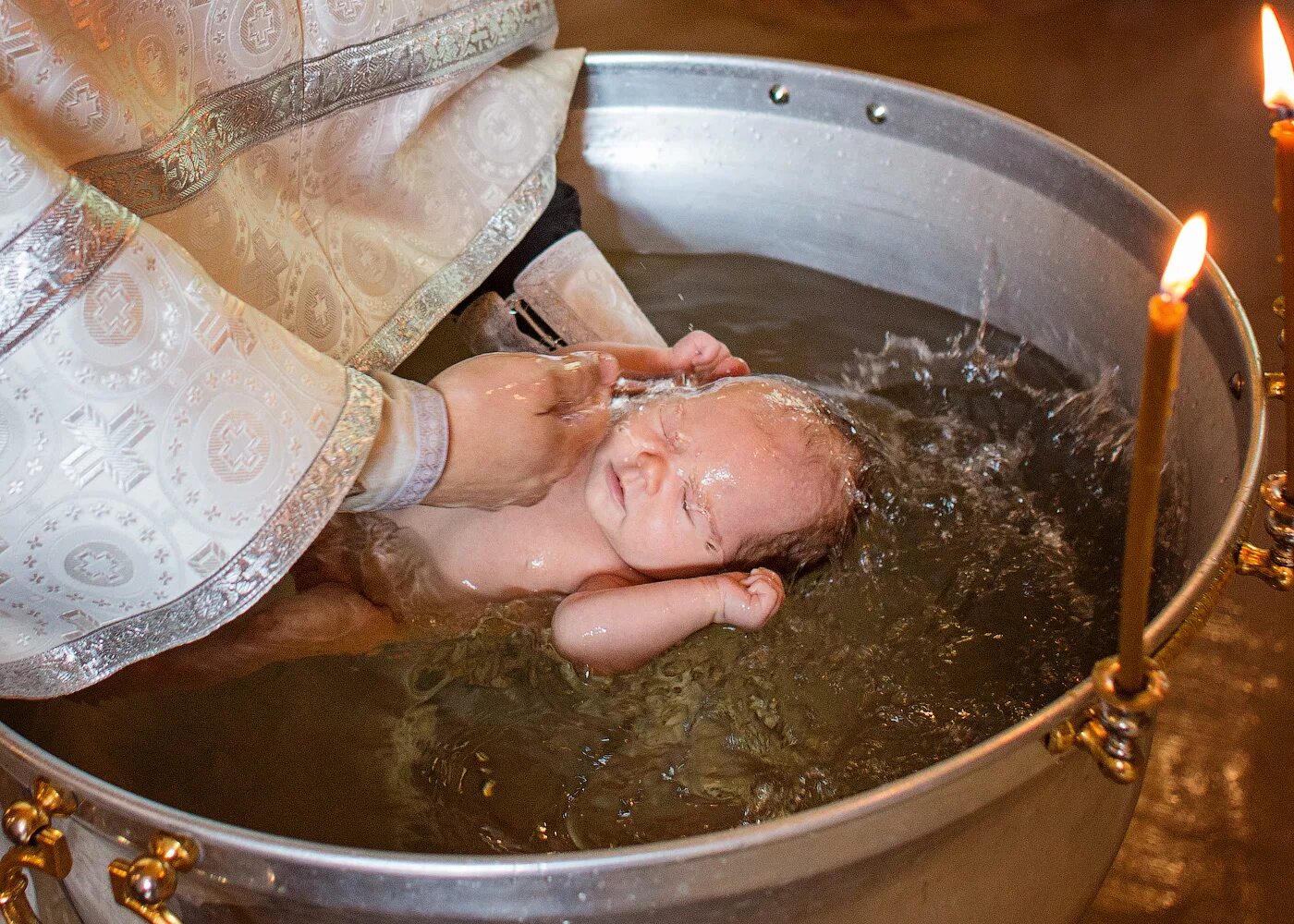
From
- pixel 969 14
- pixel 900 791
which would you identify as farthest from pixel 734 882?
pixel 969 14

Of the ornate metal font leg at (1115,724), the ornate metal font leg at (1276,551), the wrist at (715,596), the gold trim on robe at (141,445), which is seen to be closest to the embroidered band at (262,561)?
the gold trim on robe at (141,445)

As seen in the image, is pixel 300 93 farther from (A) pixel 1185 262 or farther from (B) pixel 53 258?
(A) pixel 1185 262

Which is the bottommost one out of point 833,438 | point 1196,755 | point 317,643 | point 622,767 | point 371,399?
point 1196,755

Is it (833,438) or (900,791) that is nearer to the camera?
(900,791)

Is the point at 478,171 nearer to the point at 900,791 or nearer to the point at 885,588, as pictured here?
the point at 885,588

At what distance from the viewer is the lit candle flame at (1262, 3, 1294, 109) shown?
0.59 m

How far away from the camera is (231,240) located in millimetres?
923

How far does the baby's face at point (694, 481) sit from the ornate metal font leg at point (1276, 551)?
14.7 inches

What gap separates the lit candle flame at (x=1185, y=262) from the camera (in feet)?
1.45

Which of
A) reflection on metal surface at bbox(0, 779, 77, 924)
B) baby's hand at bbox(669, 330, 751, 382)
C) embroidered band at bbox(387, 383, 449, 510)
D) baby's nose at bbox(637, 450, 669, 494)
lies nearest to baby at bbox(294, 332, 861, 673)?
baby's nose at bbox(637, 450, 669, 494)

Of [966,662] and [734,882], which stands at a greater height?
[734,882]

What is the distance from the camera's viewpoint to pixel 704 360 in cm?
122

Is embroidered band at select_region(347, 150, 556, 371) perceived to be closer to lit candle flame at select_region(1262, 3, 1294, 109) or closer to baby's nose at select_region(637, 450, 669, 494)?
baby's nose at select_region(637, 450, 669, 494)

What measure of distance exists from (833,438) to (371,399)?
47cm
